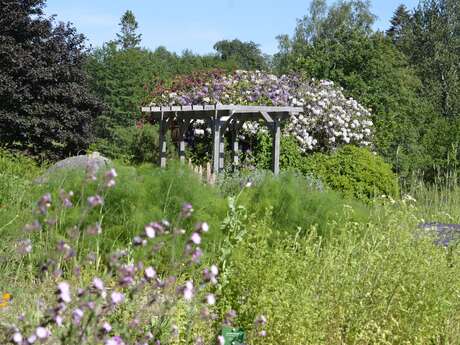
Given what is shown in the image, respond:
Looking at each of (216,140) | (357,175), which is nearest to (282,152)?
(357,175)

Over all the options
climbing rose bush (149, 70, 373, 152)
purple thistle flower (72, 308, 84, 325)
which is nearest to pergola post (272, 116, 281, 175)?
climbing rose bush (149, 70, 373, 152)

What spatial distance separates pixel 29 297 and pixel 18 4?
14698 mm

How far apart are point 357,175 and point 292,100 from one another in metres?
3.71

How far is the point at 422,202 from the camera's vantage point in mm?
9992

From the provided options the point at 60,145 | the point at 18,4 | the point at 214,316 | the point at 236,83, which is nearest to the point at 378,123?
the point at 236,83

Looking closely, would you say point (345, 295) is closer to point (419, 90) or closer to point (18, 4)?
point (18, 4)

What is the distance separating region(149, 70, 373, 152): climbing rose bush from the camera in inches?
581

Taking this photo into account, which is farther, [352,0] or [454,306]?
[352,0]

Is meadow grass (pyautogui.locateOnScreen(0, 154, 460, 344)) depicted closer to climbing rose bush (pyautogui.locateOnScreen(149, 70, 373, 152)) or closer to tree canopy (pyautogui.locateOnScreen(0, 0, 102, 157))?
climbing rose bush (pyautogui.locateOnScreen(149, 70, 373, 152))

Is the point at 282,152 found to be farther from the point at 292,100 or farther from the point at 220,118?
the point at 220,118

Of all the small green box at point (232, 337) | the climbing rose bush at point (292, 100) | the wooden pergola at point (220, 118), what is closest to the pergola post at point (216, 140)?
the wooden pergola at point (220, 118)

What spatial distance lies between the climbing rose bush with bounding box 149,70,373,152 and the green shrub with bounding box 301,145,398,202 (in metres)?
2.42

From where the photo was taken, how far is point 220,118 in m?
11.8

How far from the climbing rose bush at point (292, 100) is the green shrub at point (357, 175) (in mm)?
2422
